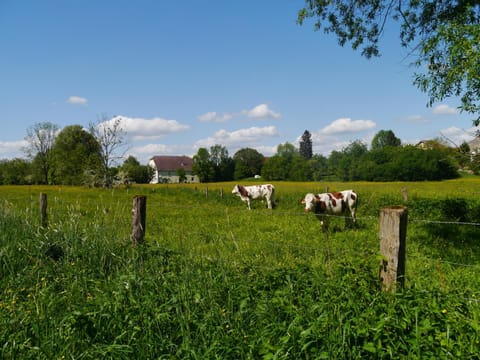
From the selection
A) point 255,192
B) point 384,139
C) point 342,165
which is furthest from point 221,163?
point 255,192

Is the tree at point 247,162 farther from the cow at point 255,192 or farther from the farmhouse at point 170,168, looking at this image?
the cow at point 255,192

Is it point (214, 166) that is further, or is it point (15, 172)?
point (214, 166)

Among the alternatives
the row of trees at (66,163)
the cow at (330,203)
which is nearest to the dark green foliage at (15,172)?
the row of trees at (66,163)

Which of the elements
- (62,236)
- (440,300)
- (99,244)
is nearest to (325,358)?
(440,300)

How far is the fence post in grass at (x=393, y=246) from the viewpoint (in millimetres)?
3510

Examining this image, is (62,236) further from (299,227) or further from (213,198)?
(213,198)

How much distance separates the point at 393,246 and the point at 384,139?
429 feet

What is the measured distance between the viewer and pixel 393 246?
139 inches

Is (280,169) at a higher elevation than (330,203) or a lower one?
higher

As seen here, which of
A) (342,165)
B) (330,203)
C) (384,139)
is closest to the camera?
(330,203)

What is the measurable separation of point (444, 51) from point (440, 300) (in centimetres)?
633

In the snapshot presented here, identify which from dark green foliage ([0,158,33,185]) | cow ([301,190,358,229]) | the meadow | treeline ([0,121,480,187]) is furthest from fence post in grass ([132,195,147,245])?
dark green foliage ([0,158,33,185])

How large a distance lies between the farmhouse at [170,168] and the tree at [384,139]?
64.1m

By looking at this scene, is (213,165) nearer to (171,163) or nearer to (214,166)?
(214,166)
